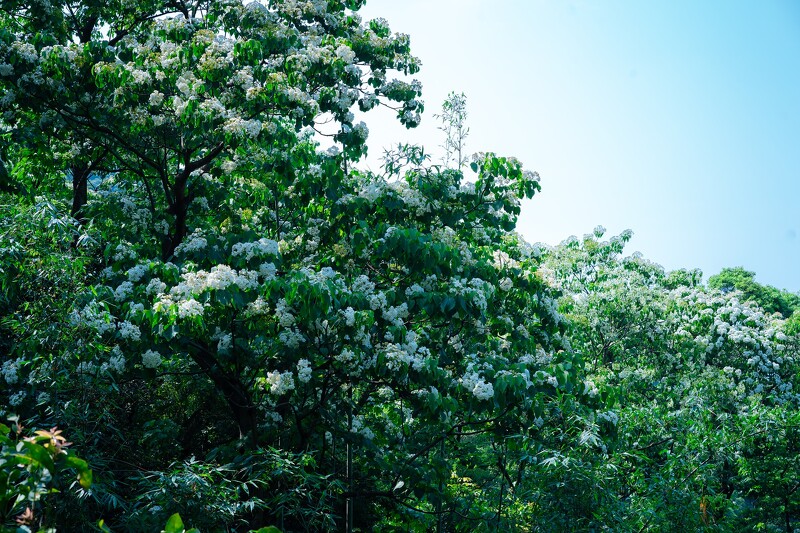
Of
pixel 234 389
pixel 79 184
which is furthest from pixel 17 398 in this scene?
pixel 79 184

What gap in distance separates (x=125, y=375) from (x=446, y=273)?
3.27 meters

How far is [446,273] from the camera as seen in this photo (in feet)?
24.3

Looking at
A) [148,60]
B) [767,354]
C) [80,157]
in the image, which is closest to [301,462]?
[148,60]

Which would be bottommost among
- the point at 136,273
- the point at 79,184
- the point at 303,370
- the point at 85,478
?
the point at 85,478

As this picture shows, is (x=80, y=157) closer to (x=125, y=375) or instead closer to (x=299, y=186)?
(x=299, y=186)

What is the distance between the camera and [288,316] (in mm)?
6234

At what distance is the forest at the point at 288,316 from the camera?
535cm

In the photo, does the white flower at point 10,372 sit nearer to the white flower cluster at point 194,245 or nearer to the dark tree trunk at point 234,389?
the dark tree trunk at point 234,389

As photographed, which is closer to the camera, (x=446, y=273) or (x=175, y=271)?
(x=175, y=271)

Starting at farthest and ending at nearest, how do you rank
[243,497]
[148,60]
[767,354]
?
[767,354], [148,60], [243,497]

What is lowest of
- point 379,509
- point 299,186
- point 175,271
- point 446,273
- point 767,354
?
point 379,509

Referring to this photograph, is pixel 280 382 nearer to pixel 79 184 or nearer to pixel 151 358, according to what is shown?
pixel 151 358

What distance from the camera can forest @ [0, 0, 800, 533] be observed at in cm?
535

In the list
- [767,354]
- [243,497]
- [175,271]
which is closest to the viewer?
[175,271]
